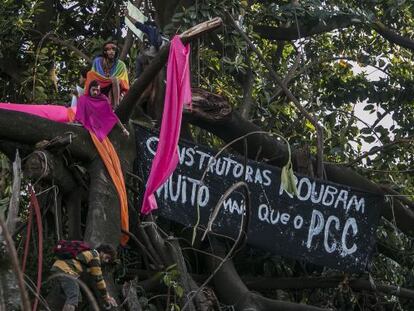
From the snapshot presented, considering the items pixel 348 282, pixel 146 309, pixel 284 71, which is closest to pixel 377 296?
pixel 348 282

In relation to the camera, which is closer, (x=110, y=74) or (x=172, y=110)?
(x=172, y=110)

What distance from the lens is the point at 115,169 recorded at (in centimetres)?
574

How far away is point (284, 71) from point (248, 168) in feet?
9.19

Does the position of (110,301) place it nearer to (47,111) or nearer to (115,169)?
(115,169)

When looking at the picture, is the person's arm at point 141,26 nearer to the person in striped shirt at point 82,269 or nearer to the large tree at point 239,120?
the large tree at point 239,120

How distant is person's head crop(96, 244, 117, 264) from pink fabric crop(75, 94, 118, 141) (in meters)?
0.88

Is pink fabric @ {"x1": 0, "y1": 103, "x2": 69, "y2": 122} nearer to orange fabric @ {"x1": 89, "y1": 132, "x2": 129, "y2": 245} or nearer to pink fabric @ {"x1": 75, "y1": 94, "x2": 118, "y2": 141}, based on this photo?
pink fabric @ {"x1": 75, "y1": 94, "x2": 118, "y2": 141}

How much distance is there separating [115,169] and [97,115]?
0.36m

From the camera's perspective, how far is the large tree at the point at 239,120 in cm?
572

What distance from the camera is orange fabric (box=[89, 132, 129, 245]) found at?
5691mm

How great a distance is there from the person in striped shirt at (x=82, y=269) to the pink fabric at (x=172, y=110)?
491 mm

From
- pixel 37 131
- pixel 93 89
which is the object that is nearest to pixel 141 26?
pixel 93 89

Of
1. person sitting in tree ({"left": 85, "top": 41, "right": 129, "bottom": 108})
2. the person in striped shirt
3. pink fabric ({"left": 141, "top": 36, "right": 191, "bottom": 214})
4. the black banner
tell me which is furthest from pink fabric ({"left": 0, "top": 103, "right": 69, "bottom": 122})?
the person in striped shirt

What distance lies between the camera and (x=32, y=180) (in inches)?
213
